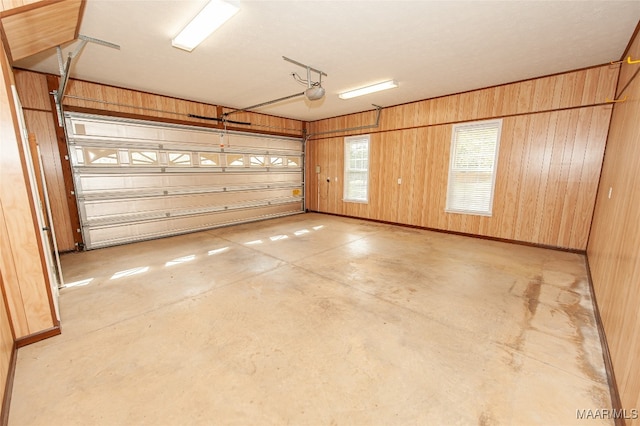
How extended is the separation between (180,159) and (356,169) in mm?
4426

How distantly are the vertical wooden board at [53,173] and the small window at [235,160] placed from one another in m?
2.99

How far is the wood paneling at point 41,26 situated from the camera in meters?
1.96

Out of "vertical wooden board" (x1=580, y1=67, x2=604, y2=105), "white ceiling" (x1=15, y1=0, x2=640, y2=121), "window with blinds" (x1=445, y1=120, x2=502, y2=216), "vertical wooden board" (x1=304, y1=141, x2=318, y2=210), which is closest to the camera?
"white ceiling" (x1=15, y1=0, x2=640, y2=121)

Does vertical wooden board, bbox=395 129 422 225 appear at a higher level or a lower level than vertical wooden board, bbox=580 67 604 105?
lower

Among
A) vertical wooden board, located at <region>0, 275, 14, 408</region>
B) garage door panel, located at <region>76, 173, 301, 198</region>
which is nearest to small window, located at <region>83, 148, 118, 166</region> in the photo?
garage door panel, located at <region>76, 173, 301, 198</region>

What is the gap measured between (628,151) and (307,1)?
337cm

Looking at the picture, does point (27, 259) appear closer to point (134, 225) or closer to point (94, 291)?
point (94, 291)

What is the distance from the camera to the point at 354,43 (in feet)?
10.2

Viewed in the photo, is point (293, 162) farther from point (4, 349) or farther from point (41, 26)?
Answer: point (4, 349)

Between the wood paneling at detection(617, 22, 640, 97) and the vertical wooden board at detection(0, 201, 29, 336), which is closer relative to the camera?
the vertical wooden board at detection(0, 201, 29, 336)

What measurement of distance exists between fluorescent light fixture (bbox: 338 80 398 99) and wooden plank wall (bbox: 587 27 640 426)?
9.31ft

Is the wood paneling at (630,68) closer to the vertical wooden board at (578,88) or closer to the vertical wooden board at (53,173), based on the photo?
the vertical wooden board at (578,88)

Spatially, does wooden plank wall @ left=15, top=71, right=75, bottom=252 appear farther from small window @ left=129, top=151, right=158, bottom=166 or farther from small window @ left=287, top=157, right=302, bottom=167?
small window @ left=287, top=157, right=302, bottom=167

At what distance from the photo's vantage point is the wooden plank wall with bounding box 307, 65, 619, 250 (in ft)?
13.0
